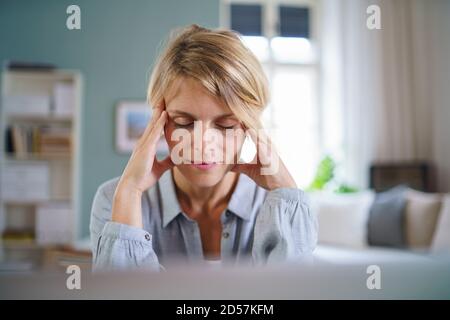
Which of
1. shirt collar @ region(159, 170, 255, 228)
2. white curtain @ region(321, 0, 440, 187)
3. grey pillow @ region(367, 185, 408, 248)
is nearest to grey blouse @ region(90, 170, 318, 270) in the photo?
shirt collar @ region(159, 170, 255, 228)

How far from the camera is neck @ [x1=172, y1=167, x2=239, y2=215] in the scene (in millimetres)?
504

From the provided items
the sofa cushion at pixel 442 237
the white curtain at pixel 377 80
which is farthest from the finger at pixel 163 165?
the sofa cushion at pixel 442 237

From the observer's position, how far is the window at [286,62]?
1.58 ft

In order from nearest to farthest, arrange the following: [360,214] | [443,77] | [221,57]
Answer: [221,57]
[443,77]
[360,214]

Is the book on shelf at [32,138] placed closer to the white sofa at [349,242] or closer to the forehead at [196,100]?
the forehead at [196,100]

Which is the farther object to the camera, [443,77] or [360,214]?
[360,214]

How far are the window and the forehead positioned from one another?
60mm

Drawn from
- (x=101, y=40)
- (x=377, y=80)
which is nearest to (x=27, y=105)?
(x=101, y=40)

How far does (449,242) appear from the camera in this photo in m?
0.58

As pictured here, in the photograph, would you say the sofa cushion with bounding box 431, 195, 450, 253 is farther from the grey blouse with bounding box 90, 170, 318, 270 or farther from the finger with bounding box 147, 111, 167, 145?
the finger with bounding box 147, 111, 167, 145

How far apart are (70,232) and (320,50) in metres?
0.41

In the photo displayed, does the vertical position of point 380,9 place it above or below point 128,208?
above
